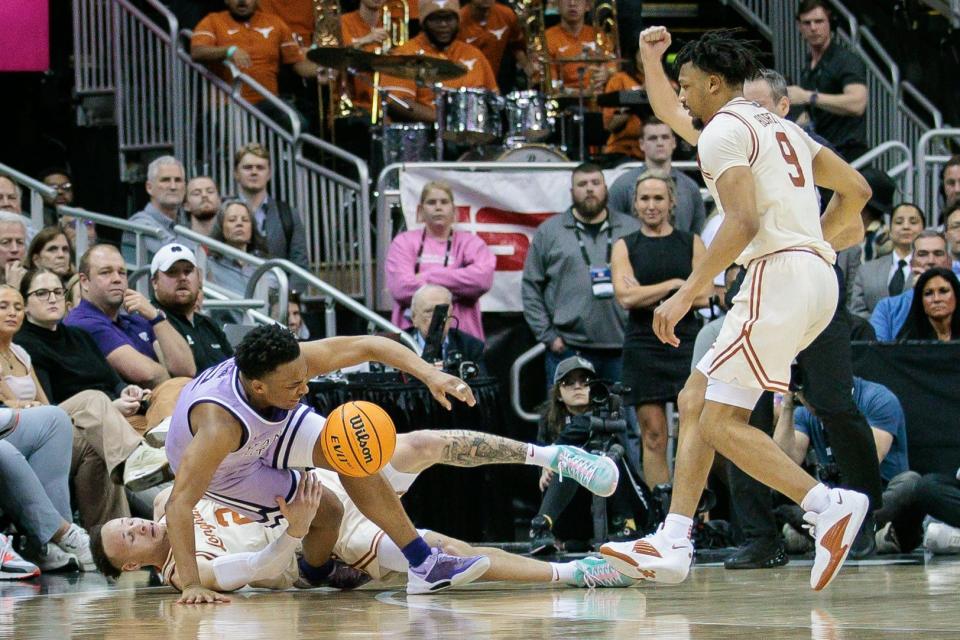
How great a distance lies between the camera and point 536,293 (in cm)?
1117

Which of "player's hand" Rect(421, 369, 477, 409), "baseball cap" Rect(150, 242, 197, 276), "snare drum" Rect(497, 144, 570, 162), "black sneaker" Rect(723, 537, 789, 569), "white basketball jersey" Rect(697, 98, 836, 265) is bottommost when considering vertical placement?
"black sneaker" Rect(723, 537, 789, 569)

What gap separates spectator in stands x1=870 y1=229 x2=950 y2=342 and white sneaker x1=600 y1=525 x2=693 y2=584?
426 centimetres

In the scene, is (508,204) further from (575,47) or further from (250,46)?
(250,46)

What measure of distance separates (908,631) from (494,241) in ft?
24.5

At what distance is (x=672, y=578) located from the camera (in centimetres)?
628

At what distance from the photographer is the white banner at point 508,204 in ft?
39.3

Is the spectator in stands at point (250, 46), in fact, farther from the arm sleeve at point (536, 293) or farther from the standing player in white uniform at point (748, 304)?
the standing player in white uniform at point (748, 304)

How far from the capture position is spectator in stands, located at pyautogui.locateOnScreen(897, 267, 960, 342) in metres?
9.73

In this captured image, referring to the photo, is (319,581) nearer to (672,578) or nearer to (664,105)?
(672,578)

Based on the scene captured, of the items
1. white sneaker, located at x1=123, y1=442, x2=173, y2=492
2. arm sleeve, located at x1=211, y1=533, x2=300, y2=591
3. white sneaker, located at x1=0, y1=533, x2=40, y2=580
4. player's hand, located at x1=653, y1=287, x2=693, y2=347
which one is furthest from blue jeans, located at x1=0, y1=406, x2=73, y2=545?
player's hand, located at x1=653, y1=287, x2=693, y2=347

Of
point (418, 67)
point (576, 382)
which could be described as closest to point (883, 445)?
point (576, 382)

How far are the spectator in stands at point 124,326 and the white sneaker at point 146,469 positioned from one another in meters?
1.19

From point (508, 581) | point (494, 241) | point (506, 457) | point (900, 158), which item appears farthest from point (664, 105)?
point (900, 158)

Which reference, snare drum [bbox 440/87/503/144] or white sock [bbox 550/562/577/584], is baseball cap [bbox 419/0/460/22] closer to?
snare drum [bbox 440/87/503/144]
